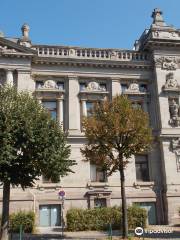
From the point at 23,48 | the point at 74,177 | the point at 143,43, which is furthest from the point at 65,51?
the point at 74,177

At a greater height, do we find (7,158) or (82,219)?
(7,158)

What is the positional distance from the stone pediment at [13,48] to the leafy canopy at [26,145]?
11357 mm

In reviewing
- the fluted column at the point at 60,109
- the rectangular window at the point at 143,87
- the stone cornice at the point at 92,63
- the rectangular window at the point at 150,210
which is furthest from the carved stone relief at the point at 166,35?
the rectangular window at the point at 150,210

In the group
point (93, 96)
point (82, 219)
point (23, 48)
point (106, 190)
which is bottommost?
point (82, 219)

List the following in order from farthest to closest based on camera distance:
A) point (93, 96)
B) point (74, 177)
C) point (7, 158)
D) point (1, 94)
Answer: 1. point (93, 96)
2. point (74, 177)
3. point (1, 94)
4. point (7, 158)

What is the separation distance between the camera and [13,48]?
34906 millimetres

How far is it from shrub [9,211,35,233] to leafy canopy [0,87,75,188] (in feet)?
20.7

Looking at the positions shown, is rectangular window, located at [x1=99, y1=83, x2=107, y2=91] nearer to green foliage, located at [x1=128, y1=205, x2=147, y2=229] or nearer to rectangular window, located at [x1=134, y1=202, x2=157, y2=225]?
rectangular window, located at [x1=134, y1=202, x2=157, y2=225]

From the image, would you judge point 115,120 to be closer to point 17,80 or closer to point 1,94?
point 1,94

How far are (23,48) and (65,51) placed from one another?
167 inches

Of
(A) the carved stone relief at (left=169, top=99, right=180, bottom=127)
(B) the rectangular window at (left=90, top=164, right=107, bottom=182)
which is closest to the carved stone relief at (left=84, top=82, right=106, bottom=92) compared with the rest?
(A) the carved stone relief at (left=169, top=99, right=180, bottom=127)

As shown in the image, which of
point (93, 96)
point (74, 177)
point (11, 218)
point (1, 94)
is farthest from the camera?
point (93, 96)

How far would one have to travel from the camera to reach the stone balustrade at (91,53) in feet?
120

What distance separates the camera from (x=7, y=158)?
22.1m
